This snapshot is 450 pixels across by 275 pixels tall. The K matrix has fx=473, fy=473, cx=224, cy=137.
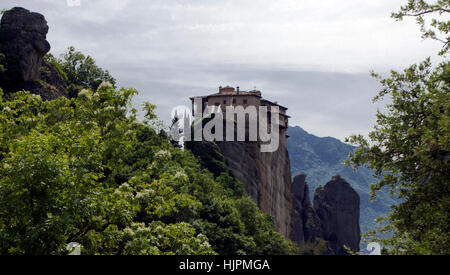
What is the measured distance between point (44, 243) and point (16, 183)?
7.82 ft

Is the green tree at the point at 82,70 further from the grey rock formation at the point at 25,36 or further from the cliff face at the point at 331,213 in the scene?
the cliff face at the point at 331,213

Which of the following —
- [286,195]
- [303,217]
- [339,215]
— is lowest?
[303,217]

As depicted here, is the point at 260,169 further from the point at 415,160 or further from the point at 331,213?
the point at 415,160

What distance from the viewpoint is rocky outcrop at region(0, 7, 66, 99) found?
2569 inches

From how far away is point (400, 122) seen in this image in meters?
16.9

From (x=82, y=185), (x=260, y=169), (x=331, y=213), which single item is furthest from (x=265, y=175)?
(x=82, y=185)

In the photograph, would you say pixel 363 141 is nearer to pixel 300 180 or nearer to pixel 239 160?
pixel 239 160

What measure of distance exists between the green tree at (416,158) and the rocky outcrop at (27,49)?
56.3 m

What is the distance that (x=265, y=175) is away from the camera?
11356 cm

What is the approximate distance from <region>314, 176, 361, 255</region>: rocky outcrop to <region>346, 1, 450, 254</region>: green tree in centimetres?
14316

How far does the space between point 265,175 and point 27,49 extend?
207 feet

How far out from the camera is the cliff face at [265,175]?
346 feet

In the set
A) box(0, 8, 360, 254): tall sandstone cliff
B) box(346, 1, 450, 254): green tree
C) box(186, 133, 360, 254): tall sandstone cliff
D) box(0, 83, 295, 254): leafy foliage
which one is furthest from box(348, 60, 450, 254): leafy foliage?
box(186, 133, 360, 254): tall sandstone cliff

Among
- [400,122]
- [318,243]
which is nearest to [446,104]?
[400,122]
